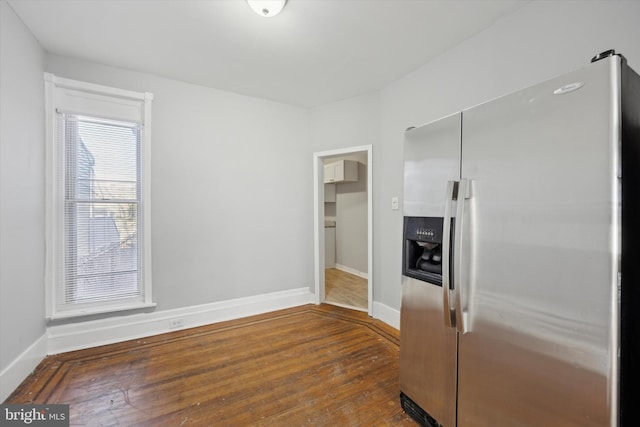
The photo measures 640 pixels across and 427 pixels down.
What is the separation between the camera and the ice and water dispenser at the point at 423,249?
4.88ft

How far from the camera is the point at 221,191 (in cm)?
312

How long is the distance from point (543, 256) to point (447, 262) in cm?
39

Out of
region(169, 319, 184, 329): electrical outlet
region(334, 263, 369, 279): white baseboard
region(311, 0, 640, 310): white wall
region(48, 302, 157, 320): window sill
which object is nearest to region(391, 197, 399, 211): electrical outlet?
region(311, 0, 640, 310): white wall

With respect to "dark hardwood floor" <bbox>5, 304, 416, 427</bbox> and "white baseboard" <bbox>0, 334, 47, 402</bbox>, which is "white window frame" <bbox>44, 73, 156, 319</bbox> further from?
"dark hardwood floor" <bbox>5, 304, 416, 427</bbox>

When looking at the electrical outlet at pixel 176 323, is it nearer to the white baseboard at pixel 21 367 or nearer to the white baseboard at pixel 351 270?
the white baseboard at pixel 21 367

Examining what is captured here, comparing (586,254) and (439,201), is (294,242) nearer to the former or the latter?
(439,201)

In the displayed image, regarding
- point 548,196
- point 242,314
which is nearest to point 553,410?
point 548,196

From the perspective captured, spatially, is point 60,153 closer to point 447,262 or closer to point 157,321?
point 157,321

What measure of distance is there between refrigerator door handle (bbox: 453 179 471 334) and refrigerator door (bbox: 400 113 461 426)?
4.4 inches

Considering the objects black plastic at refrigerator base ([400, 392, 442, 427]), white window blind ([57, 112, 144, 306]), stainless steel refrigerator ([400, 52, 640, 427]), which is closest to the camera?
stainless steel refrigerator ([400, 52, 640, 427])

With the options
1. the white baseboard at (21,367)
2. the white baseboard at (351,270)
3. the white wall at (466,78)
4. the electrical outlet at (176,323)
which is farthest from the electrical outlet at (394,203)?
the white baseboard at (21,367)

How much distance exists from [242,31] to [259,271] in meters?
2.57

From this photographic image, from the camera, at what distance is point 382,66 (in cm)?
256

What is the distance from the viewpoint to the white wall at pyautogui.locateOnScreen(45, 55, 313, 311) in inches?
109
